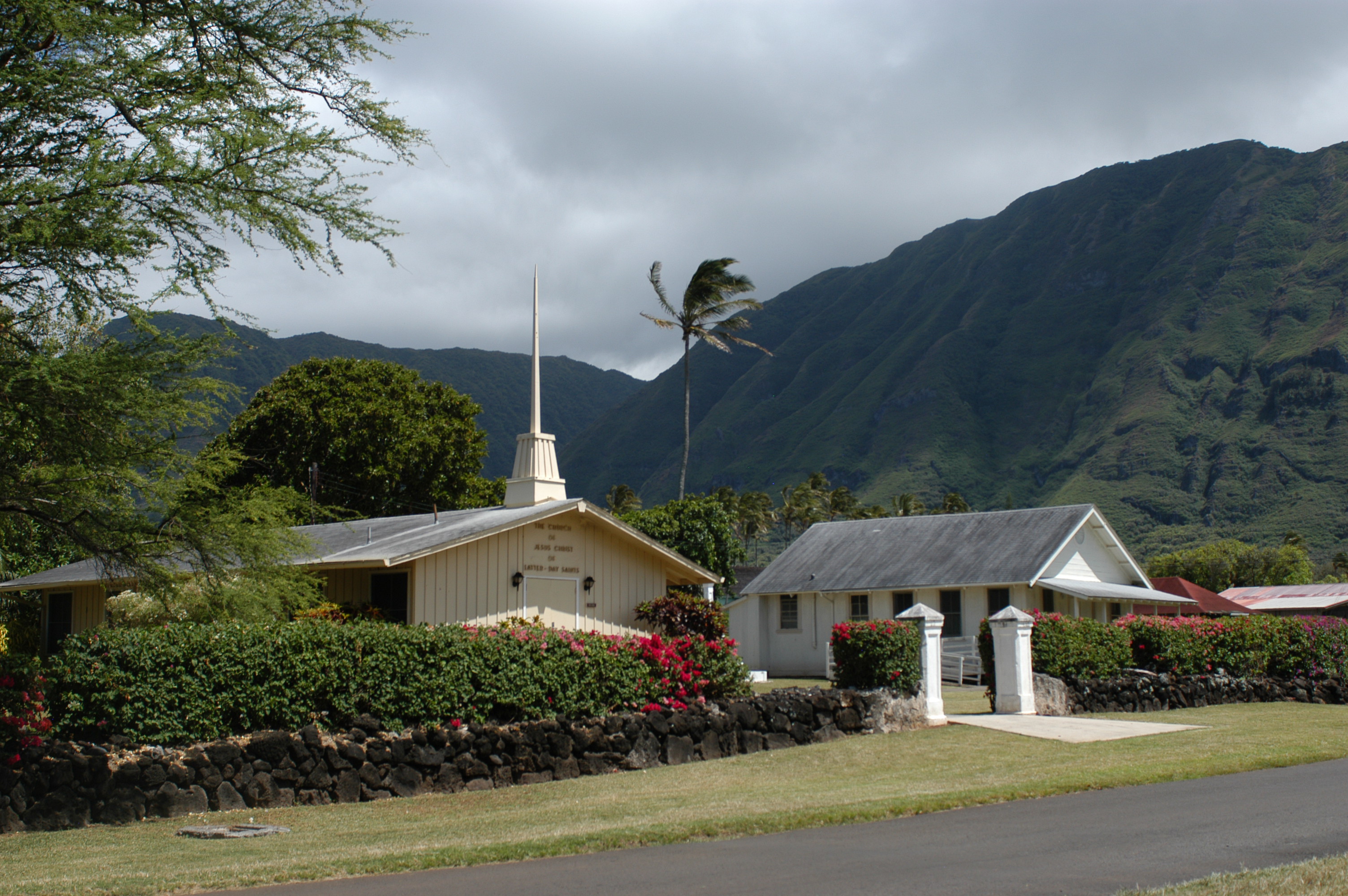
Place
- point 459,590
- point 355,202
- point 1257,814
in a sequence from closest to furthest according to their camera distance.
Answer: point 1257,814, point 355,202, point 459,590

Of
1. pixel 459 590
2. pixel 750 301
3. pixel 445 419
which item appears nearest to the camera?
pixel 459 590

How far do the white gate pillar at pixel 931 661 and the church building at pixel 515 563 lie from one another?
14.8 ft

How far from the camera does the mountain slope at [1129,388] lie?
375 feet

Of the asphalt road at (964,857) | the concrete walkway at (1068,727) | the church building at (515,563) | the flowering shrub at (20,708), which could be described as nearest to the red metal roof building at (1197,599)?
the concrete walkway at (1068,727)

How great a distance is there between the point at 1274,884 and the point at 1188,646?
17.7 m

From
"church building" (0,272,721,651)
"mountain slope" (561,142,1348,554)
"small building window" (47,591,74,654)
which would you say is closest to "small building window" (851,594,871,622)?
"church building" (0,272,721,651)

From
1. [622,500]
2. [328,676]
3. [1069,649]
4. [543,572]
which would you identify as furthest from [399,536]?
[622,500]

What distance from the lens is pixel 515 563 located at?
19516mm

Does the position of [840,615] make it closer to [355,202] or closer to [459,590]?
[459,590]

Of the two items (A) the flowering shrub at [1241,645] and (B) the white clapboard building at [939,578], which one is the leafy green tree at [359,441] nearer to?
(B) the white clapboard building at [939,578]

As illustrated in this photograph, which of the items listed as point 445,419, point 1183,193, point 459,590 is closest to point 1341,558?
point 445,419

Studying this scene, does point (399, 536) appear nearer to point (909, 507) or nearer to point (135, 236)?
point (135, 236)

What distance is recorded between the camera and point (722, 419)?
192m

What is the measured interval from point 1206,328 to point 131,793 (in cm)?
15242
